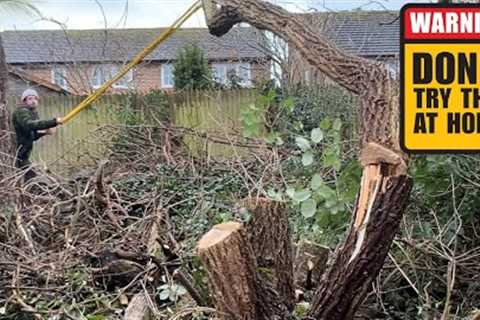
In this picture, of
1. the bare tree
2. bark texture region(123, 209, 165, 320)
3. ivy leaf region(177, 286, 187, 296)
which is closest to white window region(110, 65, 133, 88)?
the bare tree

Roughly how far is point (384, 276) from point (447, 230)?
1.45 ft

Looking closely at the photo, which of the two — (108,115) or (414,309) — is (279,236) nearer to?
(414,309)

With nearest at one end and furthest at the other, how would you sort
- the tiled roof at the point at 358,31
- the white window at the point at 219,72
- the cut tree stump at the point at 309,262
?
the cut tree stump at the point at 309,262 → the tiled roof at the point at 358,31 → the white window at the point at 219,72

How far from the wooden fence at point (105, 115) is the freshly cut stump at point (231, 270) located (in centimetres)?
391

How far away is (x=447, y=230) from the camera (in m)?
3.94

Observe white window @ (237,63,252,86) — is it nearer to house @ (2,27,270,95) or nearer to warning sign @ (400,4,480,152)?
house @ (2,27,270,95)

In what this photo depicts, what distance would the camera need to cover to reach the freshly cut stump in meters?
3.14

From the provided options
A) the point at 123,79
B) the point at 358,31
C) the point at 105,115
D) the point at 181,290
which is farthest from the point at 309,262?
the point at 358,31

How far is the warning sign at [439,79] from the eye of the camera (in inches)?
99.3

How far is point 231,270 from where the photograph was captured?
10.3 feet

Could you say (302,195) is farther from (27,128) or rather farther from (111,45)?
(111,45)

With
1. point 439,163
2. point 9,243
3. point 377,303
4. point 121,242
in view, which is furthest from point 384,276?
point 9,243

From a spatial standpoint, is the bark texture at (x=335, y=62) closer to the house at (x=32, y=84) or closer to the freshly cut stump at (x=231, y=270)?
the freshly cut stump at (x=231, y=270)

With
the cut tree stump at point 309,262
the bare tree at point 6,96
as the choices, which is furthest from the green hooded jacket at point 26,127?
the cut tree stump at point 309,262
